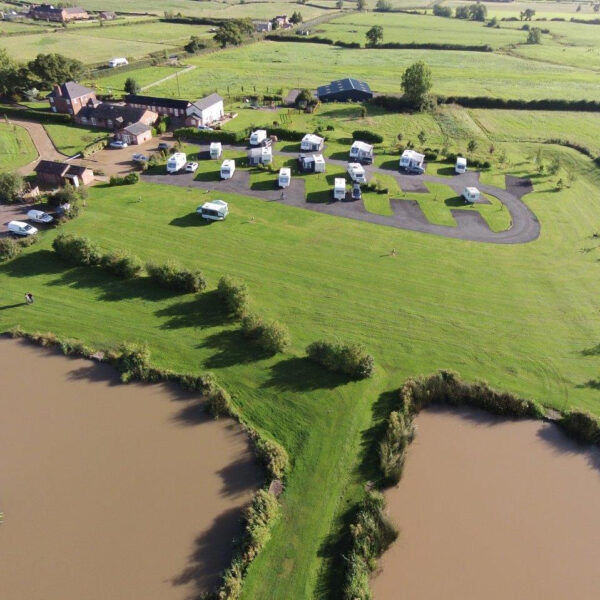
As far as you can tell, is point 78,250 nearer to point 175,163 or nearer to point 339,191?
point 175,163

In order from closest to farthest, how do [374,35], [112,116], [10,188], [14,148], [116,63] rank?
[10,188], [14,148], [112,116], [116,63], [374,35]

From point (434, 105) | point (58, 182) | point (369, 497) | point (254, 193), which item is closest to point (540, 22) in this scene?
point (434, 105)

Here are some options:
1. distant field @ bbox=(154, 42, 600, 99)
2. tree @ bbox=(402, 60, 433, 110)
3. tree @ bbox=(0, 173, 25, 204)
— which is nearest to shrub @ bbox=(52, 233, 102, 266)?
tree @ bbox=(0, 173, 25, 204)

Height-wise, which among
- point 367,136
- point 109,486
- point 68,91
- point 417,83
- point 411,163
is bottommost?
point 109,486

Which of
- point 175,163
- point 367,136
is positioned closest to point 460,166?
point 367,136

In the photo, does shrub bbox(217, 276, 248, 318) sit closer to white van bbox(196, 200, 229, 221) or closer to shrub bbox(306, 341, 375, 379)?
shrub bbox(306, 341, 375, 379)

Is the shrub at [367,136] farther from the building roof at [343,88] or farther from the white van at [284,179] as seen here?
the building roof at [343,88]
